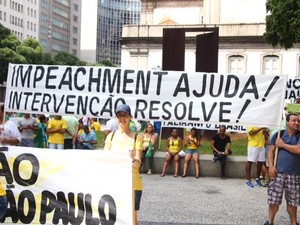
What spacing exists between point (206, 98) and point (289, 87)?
357 inches

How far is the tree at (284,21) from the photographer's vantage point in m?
22.5

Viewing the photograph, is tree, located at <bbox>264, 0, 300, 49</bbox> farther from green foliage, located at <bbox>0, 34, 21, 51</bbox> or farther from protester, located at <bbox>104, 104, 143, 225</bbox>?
green foliage, located at <bbox>0, 34, 21, 51</bbox>

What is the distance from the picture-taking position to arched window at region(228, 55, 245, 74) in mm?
42172

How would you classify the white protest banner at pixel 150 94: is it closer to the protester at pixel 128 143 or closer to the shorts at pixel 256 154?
the protester at pixel 128 143

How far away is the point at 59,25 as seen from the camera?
4911 inches

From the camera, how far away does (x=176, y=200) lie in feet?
31.0

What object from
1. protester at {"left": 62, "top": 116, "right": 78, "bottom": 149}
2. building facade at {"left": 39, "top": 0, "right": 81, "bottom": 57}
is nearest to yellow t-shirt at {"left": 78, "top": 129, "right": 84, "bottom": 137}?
protester at {"left": 62, "top": 116, "right": 78, "bottom": 149}

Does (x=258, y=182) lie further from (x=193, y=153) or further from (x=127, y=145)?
(x=127, y=145)

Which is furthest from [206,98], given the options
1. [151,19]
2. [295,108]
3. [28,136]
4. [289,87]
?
[151,19]

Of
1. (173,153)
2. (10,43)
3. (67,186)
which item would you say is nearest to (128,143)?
(67,186)

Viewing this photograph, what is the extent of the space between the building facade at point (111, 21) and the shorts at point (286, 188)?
153 metres

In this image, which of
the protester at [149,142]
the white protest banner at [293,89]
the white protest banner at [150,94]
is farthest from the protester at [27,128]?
the white protest banner at [293,89]

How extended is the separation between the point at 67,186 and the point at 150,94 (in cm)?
206

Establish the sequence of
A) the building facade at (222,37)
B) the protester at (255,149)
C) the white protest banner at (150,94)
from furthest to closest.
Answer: the building facade at (222,37), the protester at (255,149), the white protest banner at (150,94)
